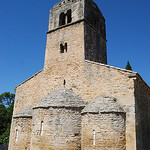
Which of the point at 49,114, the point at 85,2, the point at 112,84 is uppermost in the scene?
the point at 85,2

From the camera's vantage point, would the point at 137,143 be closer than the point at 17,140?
Yes

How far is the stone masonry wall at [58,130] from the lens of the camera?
9.19 m

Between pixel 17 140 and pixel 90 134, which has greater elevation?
pixel 90 134

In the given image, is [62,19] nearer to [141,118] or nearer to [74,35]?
[74,35]

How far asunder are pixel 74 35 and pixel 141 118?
728cm

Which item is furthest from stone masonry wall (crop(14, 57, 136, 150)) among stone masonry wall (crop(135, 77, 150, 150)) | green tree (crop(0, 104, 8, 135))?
green tree (crop(0, 104, 8, 135))

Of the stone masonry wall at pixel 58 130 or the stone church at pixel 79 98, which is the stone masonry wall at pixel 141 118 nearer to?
the stone church at pixel 79 98

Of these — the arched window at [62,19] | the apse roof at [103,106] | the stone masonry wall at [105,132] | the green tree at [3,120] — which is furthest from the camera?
the green tree at [3,120]

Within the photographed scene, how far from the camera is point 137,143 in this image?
8672 millimetres

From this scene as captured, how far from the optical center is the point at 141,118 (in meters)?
9.97

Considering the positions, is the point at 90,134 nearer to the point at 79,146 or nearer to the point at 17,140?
the point at 79,146

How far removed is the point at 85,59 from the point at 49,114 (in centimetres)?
→ 446

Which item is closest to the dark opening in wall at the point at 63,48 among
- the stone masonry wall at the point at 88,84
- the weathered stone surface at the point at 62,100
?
the stone masonry wall at the point at 88,84

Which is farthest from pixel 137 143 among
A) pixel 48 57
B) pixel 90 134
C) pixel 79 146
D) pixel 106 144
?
pixel 48 57
